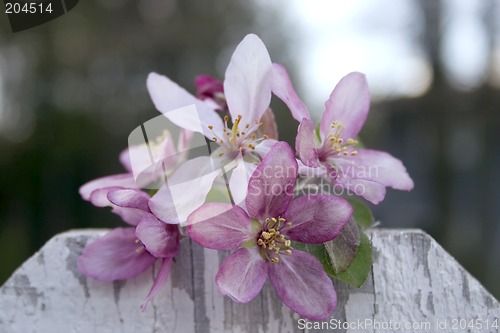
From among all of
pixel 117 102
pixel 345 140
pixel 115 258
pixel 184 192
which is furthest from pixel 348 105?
pixel 117 102

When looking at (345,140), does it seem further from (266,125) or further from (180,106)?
(180,106)

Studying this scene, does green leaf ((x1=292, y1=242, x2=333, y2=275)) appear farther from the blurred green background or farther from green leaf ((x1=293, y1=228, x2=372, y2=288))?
the blurred green background

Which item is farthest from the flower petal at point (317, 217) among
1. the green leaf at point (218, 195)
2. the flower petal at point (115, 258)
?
the flower petal at point (115, 258)

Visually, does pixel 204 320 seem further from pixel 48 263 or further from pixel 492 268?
pixel 492 268

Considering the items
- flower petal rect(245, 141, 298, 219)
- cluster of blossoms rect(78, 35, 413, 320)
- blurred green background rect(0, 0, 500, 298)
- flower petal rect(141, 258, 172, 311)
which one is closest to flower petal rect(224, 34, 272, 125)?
cluster of blossoms rect(78, 35, 413, 320)

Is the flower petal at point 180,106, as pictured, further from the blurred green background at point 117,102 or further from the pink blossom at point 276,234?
the blurred green background at point 117,102

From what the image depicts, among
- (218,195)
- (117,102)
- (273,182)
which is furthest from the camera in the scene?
(117,102)
